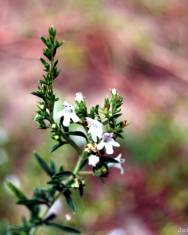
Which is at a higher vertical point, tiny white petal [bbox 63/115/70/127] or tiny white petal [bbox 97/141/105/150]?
tiny white petal [bbox 63/115/70/127]

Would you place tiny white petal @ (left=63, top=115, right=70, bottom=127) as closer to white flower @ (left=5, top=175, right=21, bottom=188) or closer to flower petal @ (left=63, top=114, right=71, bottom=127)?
flower petal @ (left=63, top=114, right=71, bottom=127)

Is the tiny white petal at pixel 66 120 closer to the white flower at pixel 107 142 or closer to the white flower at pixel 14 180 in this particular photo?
the white flower at pixel 107 142

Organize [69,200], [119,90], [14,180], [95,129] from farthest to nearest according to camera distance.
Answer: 1. [119,90]
2. [14,180]
3. [69,200]
4. [95,129]

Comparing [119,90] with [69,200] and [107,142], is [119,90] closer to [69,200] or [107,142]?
[69,200]

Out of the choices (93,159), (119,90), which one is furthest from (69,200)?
(119,90)

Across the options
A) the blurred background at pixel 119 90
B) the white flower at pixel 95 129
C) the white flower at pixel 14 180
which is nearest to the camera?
the white flower at pixel 95 129

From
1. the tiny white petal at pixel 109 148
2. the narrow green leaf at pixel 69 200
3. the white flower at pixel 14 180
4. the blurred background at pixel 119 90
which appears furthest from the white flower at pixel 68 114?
the blurred background at pixel 119 90

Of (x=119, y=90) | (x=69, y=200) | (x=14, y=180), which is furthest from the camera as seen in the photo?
(x=119, y=90)

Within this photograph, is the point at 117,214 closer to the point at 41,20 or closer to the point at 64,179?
the point at 64,179

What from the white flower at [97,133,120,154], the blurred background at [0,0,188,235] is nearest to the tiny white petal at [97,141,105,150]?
the white flower at [97,133,120,154]
